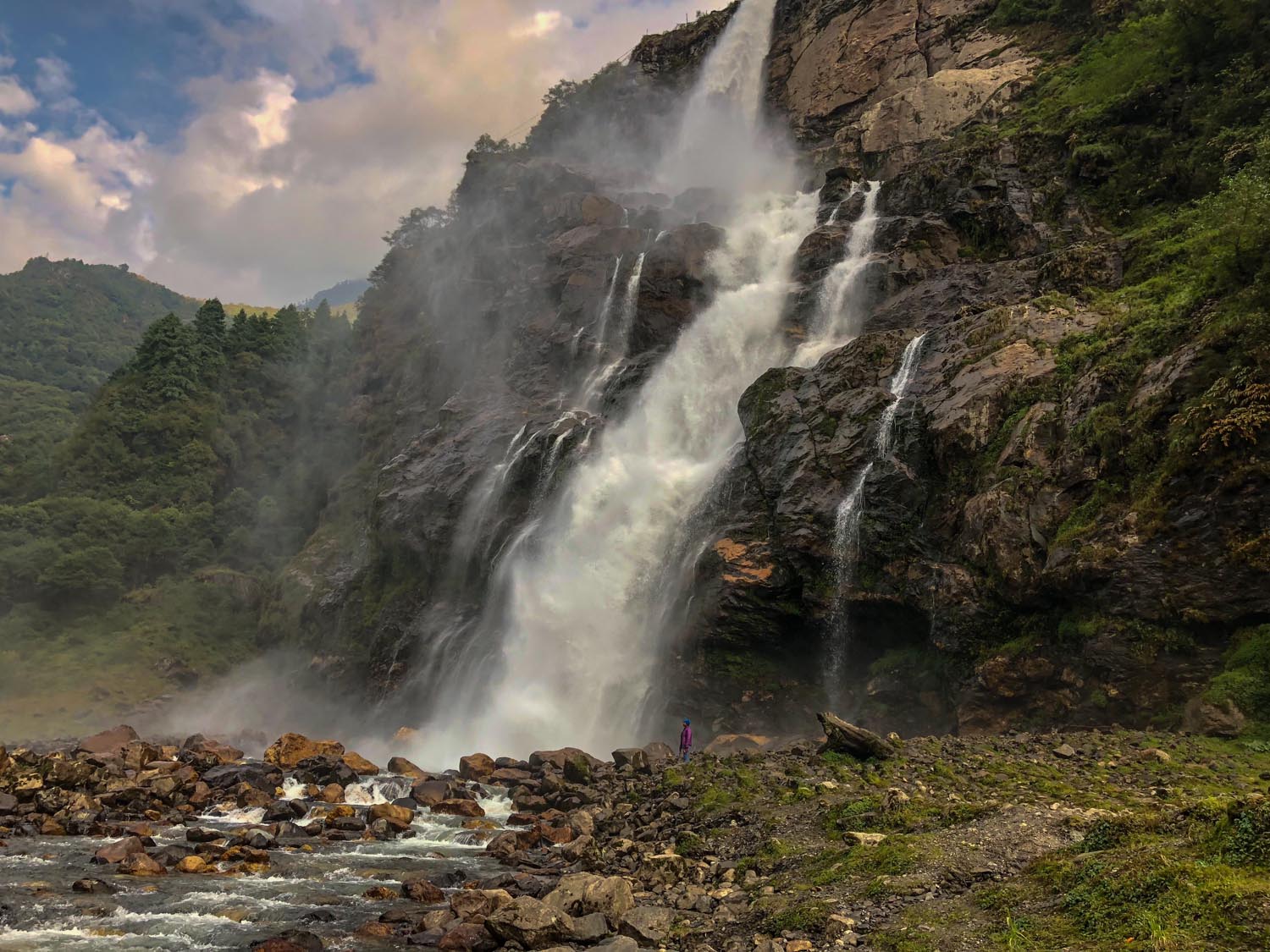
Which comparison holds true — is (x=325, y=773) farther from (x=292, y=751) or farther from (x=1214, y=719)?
(x=1214, y=719)

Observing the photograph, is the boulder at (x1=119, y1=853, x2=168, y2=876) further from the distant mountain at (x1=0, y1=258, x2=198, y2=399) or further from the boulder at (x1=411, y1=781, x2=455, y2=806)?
the distant mountain at (x1=0, y1=258, x2=198, y2=399)

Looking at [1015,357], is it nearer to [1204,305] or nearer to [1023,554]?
[1204,305]

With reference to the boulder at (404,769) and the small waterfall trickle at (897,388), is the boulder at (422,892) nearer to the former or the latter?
the boulder at (404,769)

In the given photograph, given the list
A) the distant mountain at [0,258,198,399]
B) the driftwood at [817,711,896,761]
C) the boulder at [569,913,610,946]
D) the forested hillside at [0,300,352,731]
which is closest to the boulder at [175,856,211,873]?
the boulder at [569,913,610,946]

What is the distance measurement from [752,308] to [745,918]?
1419 inches

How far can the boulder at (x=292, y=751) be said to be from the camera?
27.3m

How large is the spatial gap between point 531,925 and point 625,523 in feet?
82.1

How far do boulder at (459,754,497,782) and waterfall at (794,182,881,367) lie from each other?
2232 centimetres

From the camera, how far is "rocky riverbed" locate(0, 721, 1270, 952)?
25.7ft

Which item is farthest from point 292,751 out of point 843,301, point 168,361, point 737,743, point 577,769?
point 168,361

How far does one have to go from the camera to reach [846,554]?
26.4 meters

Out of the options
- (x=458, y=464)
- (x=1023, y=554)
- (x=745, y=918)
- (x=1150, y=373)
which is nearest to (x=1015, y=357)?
(x=1150, y=373)

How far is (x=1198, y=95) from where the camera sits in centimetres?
3269

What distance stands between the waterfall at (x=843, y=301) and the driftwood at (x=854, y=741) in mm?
22157
